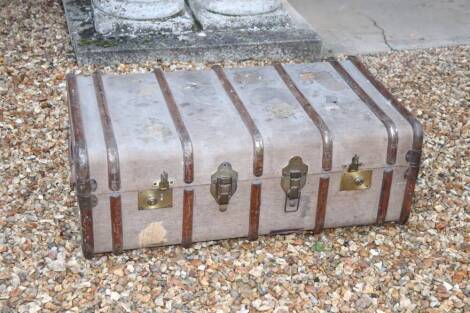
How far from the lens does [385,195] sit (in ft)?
10.8

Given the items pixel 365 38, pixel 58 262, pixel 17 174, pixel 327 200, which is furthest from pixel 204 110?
pixel 365 38

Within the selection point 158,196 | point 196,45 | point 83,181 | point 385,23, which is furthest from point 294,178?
point 385,23

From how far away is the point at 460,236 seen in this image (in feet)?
11.3

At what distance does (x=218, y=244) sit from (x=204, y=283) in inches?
10.8

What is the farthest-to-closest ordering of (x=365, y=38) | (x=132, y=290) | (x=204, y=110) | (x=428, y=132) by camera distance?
(x=365, y=38) < (x=428, y=132) < (x=204, y=110) < (x=132, y=290)

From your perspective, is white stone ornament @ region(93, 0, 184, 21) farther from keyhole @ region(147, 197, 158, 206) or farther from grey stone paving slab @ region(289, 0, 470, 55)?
keyhole @ region(147, 197, 158, 206)

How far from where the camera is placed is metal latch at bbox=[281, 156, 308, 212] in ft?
10.1

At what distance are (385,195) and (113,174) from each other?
47.4 inches

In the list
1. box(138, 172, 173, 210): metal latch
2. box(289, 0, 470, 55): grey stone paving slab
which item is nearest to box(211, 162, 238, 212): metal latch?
box(138, 172, 173, 210): metal latch

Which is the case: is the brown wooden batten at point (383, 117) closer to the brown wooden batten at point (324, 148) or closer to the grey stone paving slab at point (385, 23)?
the brown wooden batten at point (324, 148)

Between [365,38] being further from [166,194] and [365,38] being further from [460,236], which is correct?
[166,194]

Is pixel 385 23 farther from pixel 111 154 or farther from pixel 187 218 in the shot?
pixel 111 154

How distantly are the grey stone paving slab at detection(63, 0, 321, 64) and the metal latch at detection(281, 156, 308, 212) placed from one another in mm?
2136

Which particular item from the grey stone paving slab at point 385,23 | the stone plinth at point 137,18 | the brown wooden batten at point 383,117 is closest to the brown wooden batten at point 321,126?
the brown wooden batten at point 383,117
